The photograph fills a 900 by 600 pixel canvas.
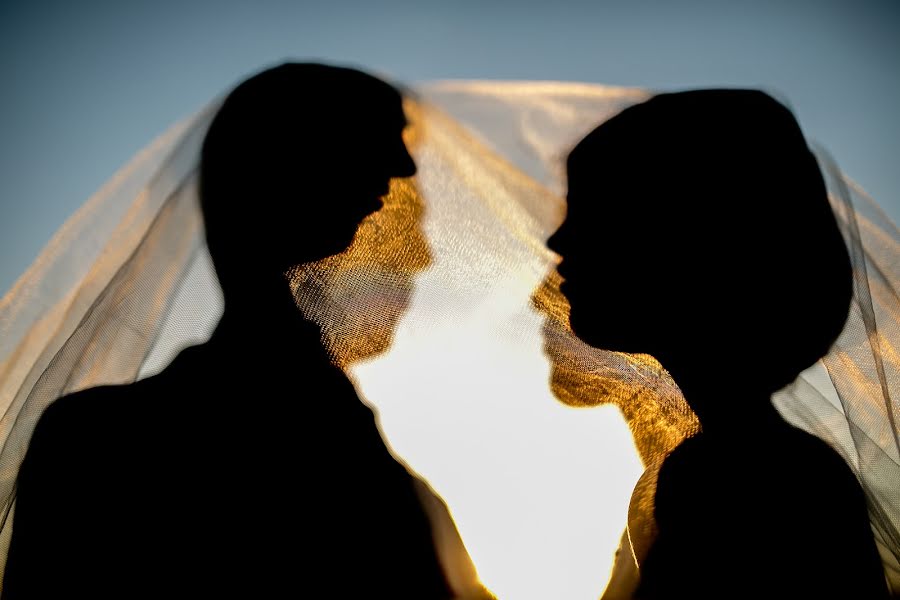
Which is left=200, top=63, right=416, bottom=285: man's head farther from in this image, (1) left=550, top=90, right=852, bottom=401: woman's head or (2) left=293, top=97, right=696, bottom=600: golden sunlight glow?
(1) left=550, top=90, right=852, bottom=401: woman's head

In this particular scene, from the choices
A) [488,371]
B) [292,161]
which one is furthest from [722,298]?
[292,161]

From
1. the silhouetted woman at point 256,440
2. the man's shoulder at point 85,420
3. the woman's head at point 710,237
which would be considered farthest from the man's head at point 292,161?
the woman's head at point 710,237

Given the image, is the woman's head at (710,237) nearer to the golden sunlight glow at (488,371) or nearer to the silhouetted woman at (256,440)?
the golden sunlight glow at (488,371)

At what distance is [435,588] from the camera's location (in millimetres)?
1080

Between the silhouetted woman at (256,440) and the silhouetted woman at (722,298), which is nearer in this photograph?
the silhouetted woman at (256,440)

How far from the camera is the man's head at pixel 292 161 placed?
3.77 ft

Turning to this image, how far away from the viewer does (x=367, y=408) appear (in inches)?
47.3

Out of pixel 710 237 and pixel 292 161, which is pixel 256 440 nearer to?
pixel 292 161

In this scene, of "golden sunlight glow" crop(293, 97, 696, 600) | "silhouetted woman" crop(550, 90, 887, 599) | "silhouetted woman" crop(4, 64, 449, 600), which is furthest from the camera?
"golden sunlight glow" crop(293, 97, 696, 600)

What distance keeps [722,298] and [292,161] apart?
106 cm

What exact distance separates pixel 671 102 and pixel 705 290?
464 mm

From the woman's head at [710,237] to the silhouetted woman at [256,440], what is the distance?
0.53 metres

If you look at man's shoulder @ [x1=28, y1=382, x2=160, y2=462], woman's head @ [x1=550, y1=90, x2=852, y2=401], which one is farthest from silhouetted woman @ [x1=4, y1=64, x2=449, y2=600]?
woman's head @ [x1=550, y1=90, x2=852, y2=401]

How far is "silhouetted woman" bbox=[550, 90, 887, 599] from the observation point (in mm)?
1098
